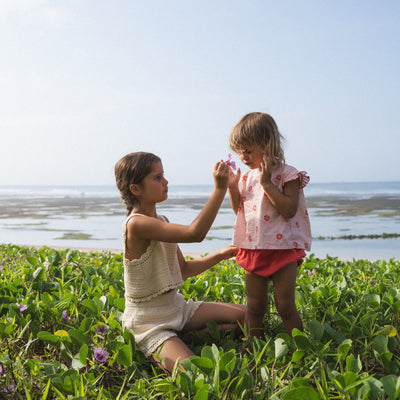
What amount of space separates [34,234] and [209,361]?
14765mm

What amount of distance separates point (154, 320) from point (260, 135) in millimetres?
1293

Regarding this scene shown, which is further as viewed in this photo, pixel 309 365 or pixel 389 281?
pixel 389 281

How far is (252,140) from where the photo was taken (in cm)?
273

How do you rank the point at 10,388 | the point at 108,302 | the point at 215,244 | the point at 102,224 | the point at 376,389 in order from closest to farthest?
the point at 376,389, the point at 10,388, the point at 108,302, the point at 215,244, the point at 102,224

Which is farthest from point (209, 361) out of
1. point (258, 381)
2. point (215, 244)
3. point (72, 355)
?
point (215, 244)

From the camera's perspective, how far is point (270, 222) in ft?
8.77

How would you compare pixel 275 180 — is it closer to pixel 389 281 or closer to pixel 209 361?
pixel 209 361

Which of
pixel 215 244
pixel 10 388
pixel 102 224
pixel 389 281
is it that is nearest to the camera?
pixel 10 388

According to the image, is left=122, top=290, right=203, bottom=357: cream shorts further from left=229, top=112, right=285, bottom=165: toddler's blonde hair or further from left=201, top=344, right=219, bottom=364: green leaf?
left=229, top=112, right=285, bottom=165: toddler's blonde hair

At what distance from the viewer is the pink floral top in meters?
2.64

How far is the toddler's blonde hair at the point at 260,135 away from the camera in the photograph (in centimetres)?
271

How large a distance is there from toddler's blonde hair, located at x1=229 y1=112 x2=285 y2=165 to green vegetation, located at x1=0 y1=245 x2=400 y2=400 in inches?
40.3

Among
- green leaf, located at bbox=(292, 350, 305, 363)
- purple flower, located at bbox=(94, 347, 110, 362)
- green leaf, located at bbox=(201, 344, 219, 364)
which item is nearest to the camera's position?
green leaf, located at bbox=(201, 344, 219, 364)

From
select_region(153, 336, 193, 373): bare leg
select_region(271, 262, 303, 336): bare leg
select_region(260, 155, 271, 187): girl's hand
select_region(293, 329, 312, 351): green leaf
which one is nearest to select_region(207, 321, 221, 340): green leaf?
select_region(153, 336, 193, 373): bare leg
